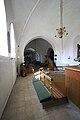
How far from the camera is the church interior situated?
9.50ft

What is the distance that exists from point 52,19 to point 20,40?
10.5 ft

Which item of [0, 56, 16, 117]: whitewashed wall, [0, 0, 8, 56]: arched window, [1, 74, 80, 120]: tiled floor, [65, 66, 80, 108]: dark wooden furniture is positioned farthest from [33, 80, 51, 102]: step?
[0, 0, 8, 56]: arched window

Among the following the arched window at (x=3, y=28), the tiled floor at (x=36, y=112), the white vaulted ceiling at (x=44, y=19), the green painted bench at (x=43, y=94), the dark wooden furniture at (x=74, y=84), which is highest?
the white vaulted ceiling at (x=44, y=19)

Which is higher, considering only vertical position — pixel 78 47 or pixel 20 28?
pixel 20 28

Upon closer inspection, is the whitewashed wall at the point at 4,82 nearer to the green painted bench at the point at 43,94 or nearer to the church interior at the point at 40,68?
the church interior at the point at 40,68

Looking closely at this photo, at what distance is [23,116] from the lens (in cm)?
272

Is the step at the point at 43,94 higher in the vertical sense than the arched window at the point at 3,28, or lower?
lower

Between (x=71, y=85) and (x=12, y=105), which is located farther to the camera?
(x=12, y=105)

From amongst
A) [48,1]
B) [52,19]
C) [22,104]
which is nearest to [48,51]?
[52,19]

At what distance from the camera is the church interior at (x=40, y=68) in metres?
2.90

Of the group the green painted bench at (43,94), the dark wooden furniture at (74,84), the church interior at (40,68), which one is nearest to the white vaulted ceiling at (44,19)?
the church interior at (40,68)

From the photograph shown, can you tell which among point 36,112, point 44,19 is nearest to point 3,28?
point 36,112

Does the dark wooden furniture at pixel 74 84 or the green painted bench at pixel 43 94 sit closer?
the dark wooden furniture at pixel 74 84

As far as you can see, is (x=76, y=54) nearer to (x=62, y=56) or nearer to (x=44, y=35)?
(x=62, y=56)
